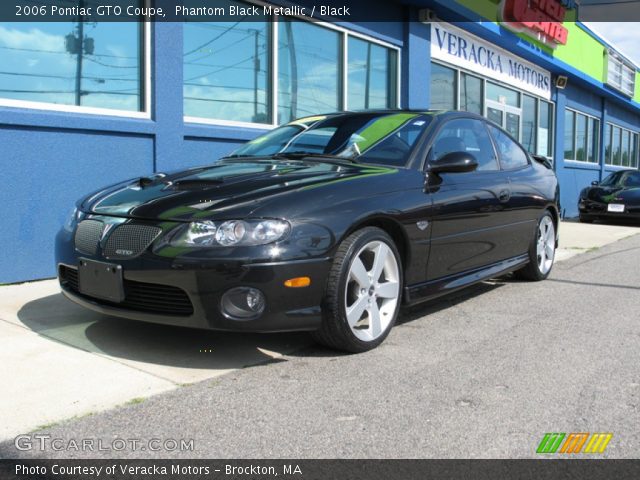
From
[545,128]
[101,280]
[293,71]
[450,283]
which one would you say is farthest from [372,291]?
[545,128]

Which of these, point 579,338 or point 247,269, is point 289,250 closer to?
point 247,269

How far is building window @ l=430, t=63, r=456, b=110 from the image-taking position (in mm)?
12094

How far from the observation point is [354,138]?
4570mm

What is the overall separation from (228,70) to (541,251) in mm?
4207

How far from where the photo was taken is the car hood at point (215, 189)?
3.42 m

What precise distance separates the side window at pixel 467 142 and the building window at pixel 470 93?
7998 millimetres

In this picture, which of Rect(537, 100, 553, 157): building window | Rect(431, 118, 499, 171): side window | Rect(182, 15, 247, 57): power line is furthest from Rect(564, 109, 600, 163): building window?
Rect(431, 118, 499, 171): side window

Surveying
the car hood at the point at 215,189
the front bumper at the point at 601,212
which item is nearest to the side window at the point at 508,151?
the car hood at the point at 215,189

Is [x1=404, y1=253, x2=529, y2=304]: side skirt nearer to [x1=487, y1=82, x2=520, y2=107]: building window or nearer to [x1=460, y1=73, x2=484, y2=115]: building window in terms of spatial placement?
[x1=460, y1=73, x2=484, y2=115]: building window

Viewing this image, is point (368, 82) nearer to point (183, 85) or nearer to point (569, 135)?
point (183, 85)

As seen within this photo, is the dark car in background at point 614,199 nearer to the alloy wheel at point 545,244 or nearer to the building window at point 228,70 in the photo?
the alloy wheel at point 545,244

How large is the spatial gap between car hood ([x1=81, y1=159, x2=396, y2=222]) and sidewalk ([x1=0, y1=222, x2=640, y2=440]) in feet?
2.59

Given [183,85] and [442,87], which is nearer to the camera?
[183,85]

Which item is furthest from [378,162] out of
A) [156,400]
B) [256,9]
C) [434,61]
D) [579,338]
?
[434,61]
